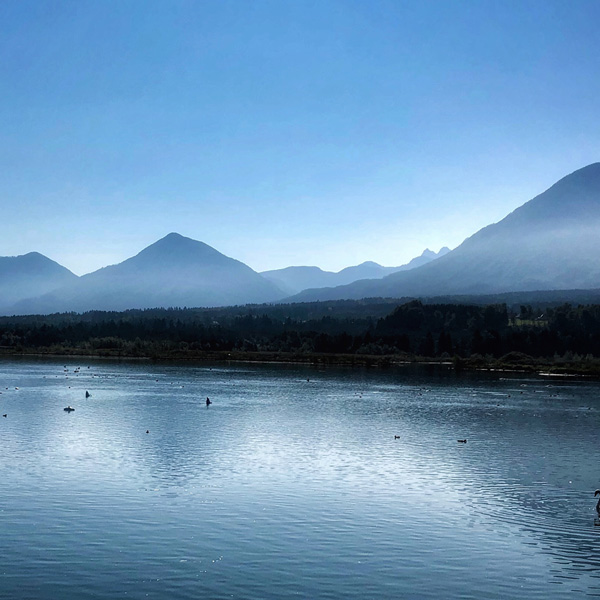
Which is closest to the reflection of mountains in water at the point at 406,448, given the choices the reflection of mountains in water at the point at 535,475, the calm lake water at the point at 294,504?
the reflection of mountains in water at the point at 535,475

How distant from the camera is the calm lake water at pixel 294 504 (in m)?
25.3

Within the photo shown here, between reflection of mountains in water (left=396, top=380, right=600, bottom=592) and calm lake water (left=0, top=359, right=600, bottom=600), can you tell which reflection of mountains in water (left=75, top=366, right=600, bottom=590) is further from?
calm lake water (left=0, top=359, right=600, bottom=600)

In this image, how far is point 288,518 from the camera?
33500 mm

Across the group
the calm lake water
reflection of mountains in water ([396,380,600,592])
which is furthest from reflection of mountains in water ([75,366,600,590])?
the calm lake water

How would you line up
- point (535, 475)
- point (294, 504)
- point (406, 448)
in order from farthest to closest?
1. point (406, 448)
2. point (535, 475)
3. point (294, 504)

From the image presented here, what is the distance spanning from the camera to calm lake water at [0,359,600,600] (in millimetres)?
25266

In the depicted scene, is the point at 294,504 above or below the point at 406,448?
above

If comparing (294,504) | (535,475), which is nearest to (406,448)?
(535,475)

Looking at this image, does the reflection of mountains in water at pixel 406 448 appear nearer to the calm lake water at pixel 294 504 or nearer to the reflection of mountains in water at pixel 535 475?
the reflection of mountains in water at pixel 535 475

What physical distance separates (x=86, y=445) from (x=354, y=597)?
112 ft

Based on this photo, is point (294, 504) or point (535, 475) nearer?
point (294, 504)

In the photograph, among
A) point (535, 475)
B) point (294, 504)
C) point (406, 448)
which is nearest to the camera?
point (294, 504)

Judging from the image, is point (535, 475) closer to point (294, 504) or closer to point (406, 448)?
point (406, 448)

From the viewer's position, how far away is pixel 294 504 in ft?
119
